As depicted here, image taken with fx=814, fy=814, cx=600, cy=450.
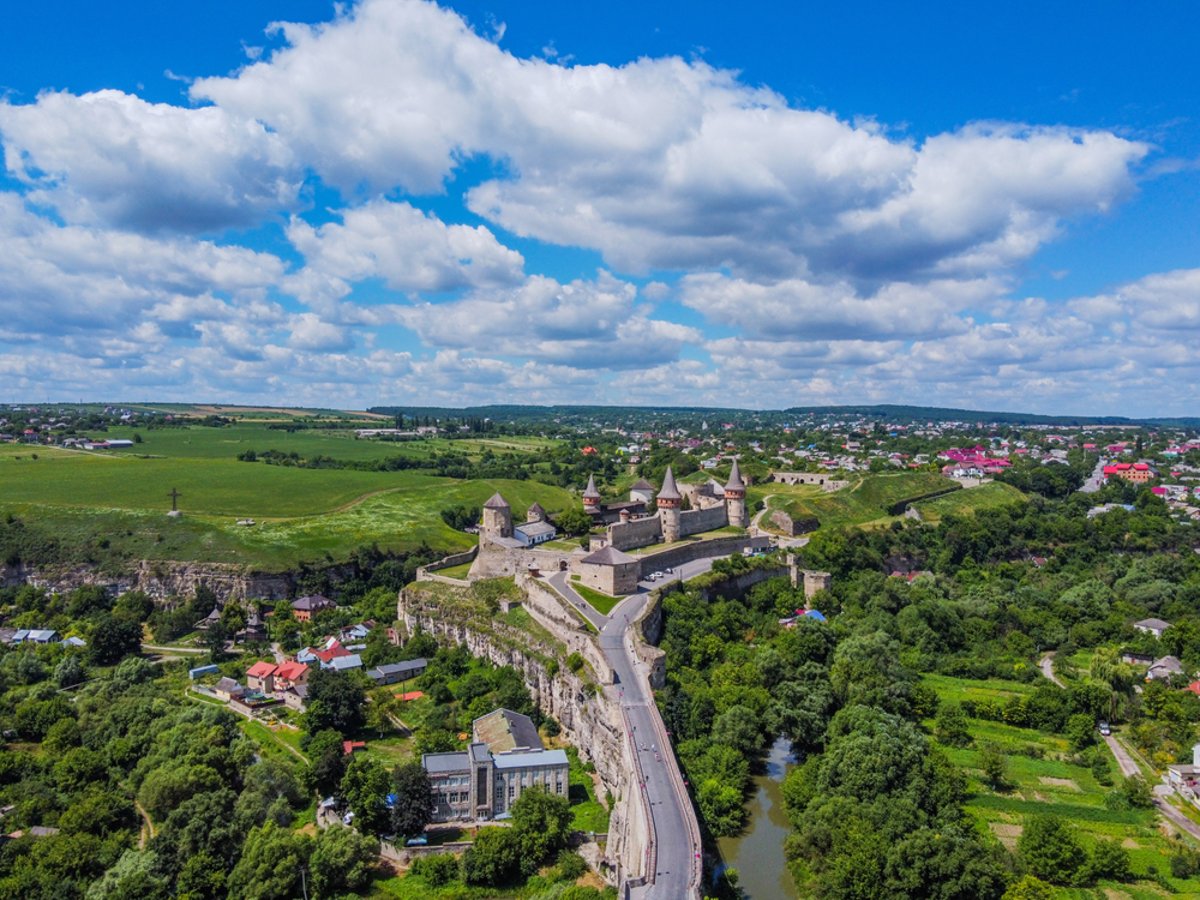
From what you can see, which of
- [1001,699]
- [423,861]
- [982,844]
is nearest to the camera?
[982,844]

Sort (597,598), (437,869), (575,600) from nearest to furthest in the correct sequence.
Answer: (437,869) → (575,600) → (597,598)

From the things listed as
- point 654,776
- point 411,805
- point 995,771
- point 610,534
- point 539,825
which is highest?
point 610,534

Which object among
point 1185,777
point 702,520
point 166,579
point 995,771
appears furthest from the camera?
point 166,579

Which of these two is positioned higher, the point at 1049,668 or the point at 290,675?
the point at 1049,668

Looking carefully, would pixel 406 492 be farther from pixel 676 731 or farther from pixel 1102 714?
pixel 1102 714

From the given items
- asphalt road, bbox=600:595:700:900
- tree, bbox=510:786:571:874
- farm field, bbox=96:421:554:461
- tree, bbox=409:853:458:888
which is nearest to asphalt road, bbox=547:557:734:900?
asphalt road, bbox=600:595:700:900

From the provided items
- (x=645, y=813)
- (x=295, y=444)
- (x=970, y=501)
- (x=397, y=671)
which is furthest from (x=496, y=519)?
(x=295, y=444)

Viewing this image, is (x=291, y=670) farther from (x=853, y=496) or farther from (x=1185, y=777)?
(x=853, y=496)

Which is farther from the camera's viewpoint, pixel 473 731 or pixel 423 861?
pixel 473 731

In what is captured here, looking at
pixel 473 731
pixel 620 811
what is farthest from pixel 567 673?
pixel 620 811
